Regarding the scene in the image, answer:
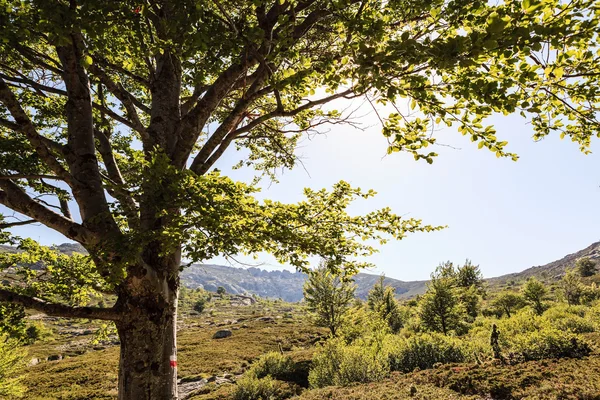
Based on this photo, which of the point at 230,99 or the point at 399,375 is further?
the point at 399,375

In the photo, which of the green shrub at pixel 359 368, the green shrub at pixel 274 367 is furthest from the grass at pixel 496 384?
the green shrub at pixel 274 367

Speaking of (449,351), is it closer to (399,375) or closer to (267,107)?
(399,375)

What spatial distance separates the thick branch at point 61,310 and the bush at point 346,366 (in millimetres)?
14404

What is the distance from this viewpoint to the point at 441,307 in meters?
27.0

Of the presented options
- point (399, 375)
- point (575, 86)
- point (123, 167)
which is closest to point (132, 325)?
point (123, 167)

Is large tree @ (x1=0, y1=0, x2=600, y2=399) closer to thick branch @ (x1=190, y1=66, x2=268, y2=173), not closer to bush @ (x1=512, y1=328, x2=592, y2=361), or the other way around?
thick branch @ (x1=190, y1=66, x2=268, y2=173)

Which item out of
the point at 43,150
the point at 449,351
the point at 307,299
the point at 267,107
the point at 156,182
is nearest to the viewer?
the point at 156,182

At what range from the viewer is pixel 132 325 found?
12.1 ft

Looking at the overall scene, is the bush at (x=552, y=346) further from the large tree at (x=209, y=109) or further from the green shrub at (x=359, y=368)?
the large tree at (x=209, y=109)

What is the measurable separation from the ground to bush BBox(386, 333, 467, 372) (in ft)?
7.47

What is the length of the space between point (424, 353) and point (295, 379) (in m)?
8.88

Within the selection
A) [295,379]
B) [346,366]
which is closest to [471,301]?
[295,379]

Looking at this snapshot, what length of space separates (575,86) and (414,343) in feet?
61.0

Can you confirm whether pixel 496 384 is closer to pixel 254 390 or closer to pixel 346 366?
pixel 346 366
